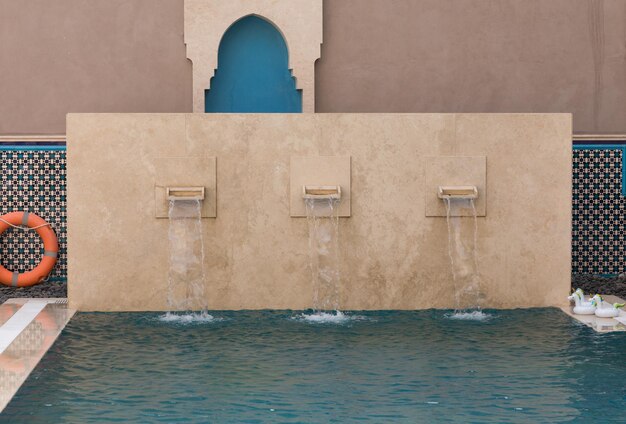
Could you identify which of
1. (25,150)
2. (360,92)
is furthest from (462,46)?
(25,150)

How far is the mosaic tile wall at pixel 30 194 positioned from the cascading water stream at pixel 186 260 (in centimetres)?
228

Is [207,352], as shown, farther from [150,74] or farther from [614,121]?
[614,121]

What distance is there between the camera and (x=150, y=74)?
33.6 ft

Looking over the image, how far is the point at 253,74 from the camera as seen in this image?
10477mm

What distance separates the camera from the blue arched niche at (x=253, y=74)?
1039 centimetres

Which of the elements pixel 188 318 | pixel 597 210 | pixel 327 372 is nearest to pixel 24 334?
pixel 188 318

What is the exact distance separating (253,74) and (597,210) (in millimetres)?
3928

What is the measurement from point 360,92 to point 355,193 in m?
2.54

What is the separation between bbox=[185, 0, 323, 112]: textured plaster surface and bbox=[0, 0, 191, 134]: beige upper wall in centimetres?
14

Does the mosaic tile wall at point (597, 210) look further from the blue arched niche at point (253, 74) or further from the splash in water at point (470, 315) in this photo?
the blue arched niche at point (253, 74)

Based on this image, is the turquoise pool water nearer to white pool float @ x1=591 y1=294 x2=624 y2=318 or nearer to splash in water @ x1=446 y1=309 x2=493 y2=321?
splash in water @ x1=446 y1=309 x2=493 y2=321

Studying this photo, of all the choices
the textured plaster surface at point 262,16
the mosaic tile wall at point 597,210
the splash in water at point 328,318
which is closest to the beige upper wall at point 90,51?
the textured plaster surface at point 262,16

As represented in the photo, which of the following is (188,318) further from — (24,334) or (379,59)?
(379,59)

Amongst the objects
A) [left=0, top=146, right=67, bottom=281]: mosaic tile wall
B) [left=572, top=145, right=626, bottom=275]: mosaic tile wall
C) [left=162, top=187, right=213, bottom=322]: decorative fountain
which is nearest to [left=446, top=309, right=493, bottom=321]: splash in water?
[left=162, top=187, right=213, bottom=322]: decorative fountain
